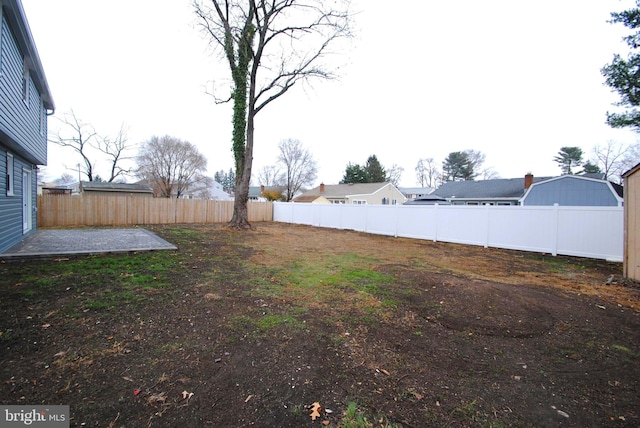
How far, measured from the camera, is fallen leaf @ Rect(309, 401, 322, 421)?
1838 millimetres

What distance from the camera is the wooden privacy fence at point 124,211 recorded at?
44.8 feet

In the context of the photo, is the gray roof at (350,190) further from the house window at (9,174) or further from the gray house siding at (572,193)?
the house window at (9,174)

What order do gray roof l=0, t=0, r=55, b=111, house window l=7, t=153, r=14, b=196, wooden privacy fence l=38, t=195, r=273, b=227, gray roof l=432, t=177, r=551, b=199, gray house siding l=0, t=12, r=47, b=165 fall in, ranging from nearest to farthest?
1. gray roof l=0, t=0, r=55, b=111
2. gray house siding l=0, t=12, r=47, b=165
3. house window l=7, t=153, r=14, b=196
4. wooden privacy fence l=38, t=195, r=273, b=227
5. gray roof l=432, t=177, r=551, b=199

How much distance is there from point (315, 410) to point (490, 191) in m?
27.4

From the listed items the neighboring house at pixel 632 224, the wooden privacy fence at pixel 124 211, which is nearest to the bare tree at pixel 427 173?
the wooden privacy fence at pixel 124 211

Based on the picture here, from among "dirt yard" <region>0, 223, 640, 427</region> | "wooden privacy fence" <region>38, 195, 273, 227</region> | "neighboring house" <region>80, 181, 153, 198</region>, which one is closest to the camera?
"dirt yard" <region>0, 223, 640, 427</region>

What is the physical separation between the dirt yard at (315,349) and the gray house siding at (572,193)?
636 inches

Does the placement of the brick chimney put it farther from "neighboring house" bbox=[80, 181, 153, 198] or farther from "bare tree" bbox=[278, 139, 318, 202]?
"neighboring house" bbox=[80, 181, 153, 198]

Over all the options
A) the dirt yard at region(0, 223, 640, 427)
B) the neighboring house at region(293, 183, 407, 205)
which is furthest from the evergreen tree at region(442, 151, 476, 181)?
the dirt yard at region(0, 223, 640, 427)

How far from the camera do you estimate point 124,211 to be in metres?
15.7

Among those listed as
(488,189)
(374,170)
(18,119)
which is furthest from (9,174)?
(374,170)

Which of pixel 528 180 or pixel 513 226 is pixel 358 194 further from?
pixel 513 226

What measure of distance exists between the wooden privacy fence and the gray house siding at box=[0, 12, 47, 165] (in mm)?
5546

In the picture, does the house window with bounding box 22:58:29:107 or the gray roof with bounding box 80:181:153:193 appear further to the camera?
the gray roof with bounding box 80:181:153:193
